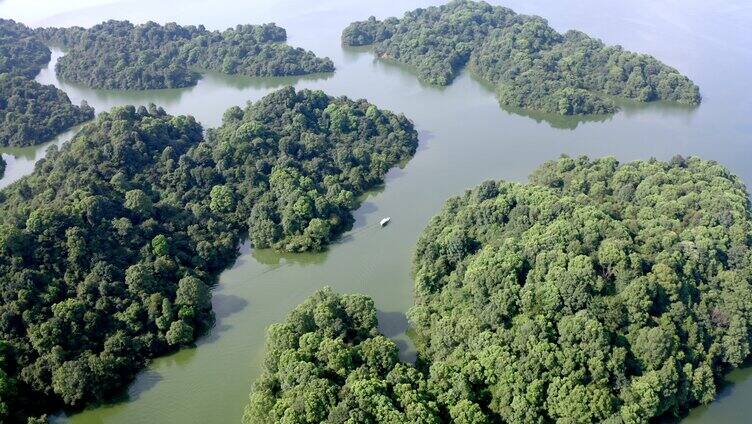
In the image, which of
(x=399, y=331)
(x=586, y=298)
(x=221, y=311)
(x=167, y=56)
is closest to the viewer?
(x=586, y=298)

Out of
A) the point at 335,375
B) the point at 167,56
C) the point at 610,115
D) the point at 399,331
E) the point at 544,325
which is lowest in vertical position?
the point at 399,331

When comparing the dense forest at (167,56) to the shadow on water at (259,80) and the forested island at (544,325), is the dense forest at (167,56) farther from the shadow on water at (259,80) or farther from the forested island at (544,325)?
the forested island at (544,325)

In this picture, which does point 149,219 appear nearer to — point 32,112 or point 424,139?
point 424,139

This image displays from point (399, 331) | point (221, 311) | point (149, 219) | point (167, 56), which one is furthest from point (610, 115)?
A: point (167, 56)

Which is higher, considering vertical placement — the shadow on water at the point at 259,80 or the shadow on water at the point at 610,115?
the shadow on water at the point at 610,115

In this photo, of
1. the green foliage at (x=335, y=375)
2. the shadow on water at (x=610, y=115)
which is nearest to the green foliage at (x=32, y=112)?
the green foliage at (x=335, y=375)

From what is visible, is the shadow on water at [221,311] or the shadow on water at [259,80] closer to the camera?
the shadow on water at [221,311]

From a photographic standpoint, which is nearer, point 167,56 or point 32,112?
point 32,112
